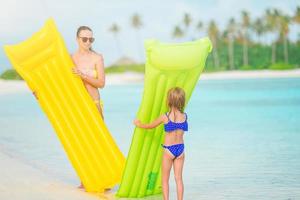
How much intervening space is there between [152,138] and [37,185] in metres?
1.23

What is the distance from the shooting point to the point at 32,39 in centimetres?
489

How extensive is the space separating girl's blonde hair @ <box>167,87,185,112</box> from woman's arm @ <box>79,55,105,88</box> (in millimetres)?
858

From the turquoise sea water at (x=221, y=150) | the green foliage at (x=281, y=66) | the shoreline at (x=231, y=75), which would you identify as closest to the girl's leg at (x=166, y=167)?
the turquoise sea water at (x=221, y=150)

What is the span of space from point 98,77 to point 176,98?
0.96 meters

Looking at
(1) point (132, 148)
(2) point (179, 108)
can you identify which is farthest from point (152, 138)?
(2) point (179, 108)

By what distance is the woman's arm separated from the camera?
4.85m

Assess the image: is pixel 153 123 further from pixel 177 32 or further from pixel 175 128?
pixel 177 32

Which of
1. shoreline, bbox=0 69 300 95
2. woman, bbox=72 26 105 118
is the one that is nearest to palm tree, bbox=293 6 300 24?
shoreline, bbox=0 69 300 95

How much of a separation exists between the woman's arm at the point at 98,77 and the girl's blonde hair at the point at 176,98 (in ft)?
2.82

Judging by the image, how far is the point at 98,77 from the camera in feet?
16.1

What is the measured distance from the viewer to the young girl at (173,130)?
4.15 metres

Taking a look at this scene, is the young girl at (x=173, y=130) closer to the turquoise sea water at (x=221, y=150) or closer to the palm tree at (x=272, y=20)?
the turquoise sea water at (x=221, y=150)

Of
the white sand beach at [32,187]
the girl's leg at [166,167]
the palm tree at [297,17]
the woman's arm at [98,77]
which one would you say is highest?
the woman's arm at [98,77]

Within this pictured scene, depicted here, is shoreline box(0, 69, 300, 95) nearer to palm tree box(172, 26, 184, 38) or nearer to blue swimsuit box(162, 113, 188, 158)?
palm tree box(172, 26, 184, 38)
